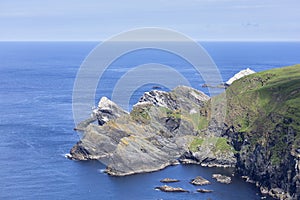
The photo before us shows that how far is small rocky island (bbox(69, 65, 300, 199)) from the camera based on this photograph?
132000mm

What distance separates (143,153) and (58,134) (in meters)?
46.9

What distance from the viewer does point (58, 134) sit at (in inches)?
7116

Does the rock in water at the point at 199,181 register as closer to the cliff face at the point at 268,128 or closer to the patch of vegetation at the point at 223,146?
the cliff face at the point at 268,128

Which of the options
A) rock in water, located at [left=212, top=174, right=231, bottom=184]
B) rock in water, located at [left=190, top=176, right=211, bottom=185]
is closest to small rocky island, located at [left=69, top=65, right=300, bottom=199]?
rock in water, located at [left=212, top=174, right=231, bottom=184]

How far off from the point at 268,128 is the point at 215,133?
26.1 meters

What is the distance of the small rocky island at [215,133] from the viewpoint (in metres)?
132

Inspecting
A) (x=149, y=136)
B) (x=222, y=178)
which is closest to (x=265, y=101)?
(x=222, y=178)

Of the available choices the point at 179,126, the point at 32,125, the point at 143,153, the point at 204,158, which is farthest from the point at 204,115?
the point at 32,125

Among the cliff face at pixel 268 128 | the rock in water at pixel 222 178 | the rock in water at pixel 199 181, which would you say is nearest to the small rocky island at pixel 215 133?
the cliff face at pixel 268 128

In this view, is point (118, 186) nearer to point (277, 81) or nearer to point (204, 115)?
point (204, 115)

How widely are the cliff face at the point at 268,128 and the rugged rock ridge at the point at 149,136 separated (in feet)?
29.8

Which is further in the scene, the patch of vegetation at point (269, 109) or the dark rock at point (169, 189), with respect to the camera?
the patch of vegetation at point (269, 109)

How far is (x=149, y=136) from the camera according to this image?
159 m

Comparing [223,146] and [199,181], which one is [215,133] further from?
[199,181]
